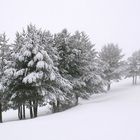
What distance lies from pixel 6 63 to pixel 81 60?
8.32 metres

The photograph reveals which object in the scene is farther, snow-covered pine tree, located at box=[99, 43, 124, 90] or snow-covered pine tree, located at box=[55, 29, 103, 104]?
snow-covered pine tree, located at box=[99, 43, 124, 90]

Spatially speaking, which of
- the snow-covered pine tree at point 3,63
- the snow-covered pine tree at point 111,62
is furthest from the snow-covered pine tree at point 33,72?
the snow-covered pine tree at point 111,62

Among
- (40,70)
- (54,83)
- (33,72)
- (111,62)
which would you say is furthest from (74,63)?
(111,62)

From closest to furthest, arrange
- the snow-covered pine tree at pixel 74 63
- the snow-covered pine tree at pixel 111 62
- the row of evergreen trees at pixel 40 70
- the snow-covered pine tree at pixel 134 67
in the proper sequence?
the row of evergreen trees at pixel 40 70 < the snow-covered pine tree at pixel 74 63 < the snow-covered pine tree at pixel 111 62 < the snow-covered pine tree at pixel 134 67

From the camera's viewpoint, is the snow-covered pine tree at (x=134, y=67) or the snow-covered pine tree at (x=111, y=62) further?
the snow-covered pine tree at (x=134, y=67)

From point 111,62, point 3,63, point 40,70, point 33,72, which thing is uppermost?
point 111,62

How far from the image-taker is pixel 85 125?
10.2 meters

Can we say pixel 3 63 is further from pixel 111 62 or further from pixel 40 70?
pixel 111 62

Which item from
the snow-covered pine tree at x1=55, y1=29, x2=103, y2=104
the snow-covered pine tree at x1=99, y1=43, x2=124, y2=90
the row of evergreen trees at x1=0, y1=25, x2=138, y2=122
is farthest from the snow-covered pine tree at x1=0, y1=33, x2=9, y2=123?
the snow-covered pine tree at x1=99, y1=43, x2=124, y2=90

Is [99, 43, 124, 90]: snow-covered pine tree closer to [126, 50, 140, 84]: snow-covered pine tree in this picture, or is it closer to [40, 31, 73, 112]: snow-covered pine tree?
[126, 50, 140, 84]: snow-covered pine tree

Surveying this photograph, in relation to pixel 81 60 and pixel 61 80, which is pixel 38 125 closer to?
pixel 61 80

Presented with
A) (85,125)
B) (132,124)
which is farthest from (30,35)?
(132,124)

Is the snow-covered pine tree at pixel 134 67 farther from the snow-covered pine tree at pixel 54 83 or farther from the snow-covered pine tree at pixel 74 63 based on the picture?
the snow-covered pine tree at pixel 54 83

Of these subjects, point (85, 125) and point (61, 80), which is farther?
point (61, 80)
